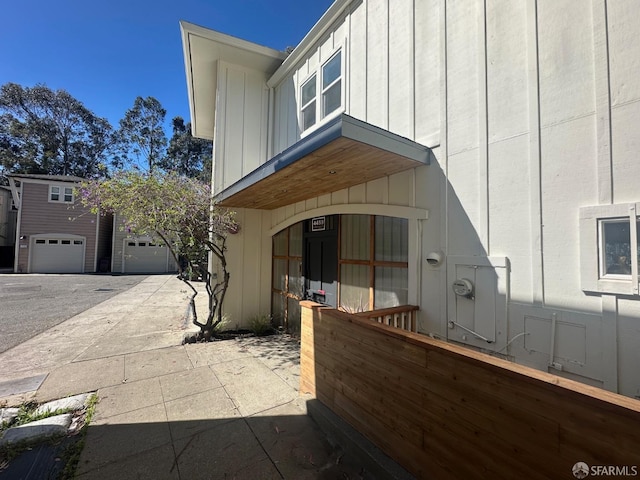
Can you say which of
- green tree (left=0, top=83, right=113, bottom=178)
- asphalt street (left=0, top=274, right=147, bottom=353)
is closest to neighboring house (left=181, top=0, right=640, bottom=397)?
asphalt street (left=0, top=274, right=147, bottom=353)

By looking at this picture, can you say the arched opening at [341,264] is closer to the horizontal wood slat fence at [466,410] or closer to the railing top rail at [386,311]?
the railing top rail at [386,311]

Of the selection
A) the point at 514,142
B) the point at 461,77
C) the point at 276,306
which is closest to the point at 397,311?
the point at 514,142

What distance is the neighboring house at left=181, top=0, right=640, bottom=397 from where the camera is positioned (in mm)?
1995

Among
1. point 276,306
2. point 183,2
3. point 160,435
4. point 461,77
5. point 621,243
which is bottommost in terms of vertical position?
point 160,435

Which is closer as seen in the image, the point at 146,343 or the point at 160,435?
the point at 160,435

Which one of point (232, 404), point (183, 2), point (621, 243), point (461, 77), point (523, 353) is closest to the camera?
point (621, 243)

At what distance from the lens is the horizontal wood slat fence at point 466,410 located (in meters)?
1.26

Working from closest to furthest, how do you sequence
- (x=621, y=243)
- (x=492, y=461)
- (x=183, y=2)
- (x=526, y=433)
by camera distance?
(x=526, y=433) → (x=492, y=461) → (x=621, y=243) → (x=183, y=2)

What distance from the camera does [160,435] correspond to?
2795 mm

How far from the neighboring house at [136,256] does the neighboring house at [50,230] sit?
1117 millimetres

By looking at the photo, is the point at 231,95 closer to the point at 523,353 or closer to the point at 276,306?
the point at 276,306

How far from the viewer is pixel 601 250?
6.62 ft

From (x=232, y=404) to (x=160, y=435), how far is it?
0.77m

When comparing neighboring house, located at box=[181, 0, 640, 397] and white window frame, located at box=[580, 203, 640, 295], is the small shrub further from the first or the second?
white window frame, located at box=[580, 203, 640, 295]
